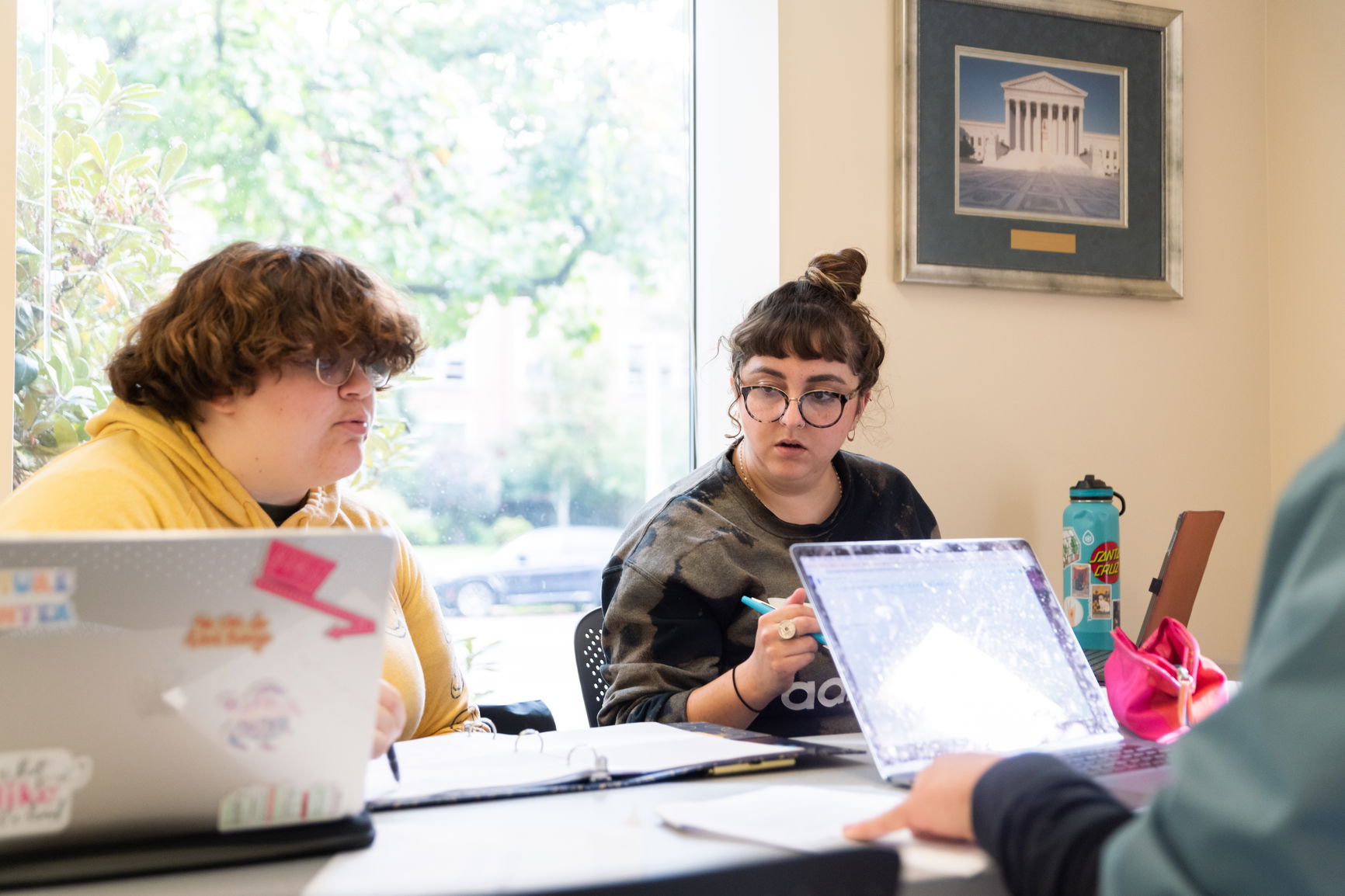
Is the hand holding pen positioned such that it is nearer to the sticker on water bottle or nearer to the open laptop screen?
the open laptop screen

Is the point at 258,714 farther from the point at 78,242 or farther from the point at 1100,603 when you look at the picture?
the point at 1100,603

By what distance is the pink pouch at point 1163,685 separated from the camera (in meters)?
1.26

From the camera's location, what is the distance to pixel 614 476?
103 inches

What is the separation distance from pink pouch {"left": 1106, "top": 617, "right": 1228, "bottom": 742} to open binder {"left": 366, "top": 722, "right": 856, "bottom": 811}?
1.15ft

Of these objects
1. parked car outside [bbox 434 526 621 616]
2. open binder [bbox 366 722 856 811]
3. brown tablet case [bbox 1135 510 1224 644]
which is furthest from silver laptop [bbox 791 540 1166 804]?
parked car outside [bbox 434 526 621 616]

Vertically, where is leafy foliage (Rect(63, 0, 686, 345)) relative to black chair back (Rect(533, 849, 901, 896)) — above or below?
above

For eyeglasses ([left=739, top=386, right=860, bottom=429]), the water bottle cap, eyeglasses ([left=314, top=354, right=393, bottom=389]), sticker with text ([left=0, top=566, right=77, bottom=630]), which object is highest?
eyeglasses ([left=314, top=354, right=393, bottom=389])

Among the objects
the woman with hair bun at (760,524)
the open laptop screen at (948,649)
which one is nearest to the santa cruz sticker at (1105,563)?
the woman with hair bun at (760,524)

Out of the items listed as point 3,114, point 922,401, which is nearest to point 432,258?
point 3,114

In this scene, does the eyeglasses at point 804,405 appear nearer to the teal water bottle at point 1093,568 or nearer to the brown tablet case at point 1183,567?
the brown tablet case at point 1183,567

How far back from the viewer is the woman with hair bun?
1.58 metres

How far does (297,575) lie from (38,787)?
0.23 meters

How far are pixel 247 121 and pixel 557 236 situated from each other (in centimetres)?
70

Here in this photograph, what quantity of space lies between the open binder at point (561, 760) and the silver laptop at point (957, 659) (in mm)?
120
